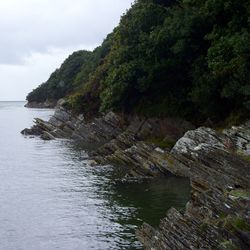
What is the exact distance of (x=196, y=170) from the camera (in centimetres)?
3055

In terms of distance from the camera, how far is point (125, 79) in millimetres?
58781

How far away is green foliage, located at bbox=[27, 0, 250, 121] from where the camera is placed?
4206 centimetres

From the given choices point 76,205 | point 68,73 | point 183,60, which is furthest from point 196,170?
point 68,73

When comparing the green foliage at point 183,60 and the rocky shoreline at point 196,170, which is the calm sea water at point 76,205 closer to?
the rocky shoreline at point 196,170

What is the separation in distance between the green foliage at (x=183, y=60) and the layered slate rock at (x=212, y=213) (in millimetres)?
11372

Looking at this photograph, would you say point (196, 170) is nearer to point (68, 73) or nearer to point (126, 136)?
point (126, 136)

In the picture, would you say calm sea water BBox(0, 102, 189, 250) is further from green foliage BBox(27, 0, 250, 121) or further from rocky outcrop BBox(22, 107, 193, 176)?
green foliage BBox(27, 0, 250, 121)

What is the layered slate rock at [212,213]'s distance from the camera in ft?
66.9

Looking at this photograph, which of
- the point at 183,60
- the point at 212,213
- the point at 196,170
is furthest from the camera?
the point at 183,60

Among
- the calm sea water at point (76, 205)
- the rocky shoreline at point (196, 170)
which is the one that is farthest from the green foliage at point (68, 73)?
the calm sea water at point (76, 205)

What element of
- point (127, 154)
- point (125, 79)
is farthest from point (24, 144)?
point (127, 154)

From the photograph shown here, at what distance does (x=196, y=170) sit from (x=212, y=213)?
7948 mm

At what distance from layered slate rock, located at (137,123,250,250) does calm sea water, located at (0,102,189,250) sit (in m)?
3.52

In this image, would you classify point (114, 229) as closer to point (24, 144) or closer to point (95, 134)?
point (95, 134)
